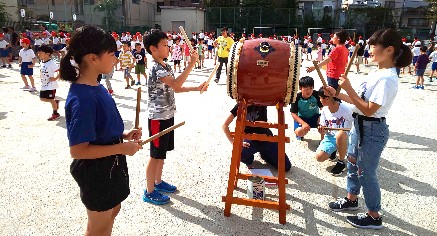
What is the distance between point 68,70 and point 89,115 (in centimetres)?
31

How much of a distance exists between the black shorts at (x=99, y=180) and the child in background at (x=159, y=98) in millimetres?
1170

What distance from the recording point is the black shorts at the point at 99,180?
1.92m

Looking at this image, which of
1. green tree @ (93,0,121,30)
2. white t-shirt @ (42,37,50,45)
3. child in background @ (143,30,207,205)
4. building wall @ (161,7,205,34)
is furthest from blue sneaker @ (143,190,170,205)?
green tree @ (93,0,121,30)

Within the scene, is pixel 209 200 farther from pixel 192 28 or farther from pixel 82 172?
pixel 192 28

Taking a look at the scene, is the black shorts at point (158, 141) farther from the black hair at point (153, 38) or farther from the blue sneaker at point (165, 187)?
the black hair at point (153, 38)

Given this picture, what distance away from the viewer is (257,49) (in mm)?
2844

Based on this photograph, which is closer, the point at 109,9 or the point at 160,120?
the point at 160,120

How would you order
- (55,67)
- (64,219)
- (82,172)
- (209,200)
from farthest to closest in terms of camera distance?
(55,67), (209,200), (64,219), (82,172)

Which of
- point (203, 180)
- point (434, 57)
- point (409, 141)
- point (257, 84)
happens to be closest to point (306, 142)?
point (409, 141)

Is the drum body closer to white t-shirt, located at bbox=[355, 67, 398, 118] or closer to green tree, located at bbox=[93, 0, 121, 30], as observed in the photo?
white t-shirt, located at bbox=[355, 67, 398, 118]

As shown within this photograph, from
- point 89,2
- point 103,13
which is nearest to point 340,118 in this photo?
point 103,13

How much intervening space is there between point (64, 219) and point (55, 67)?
4.22 m

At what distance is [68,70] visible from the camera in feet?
6.07

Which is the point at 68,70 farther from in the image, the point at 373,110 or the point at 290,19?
the point at 290,19
